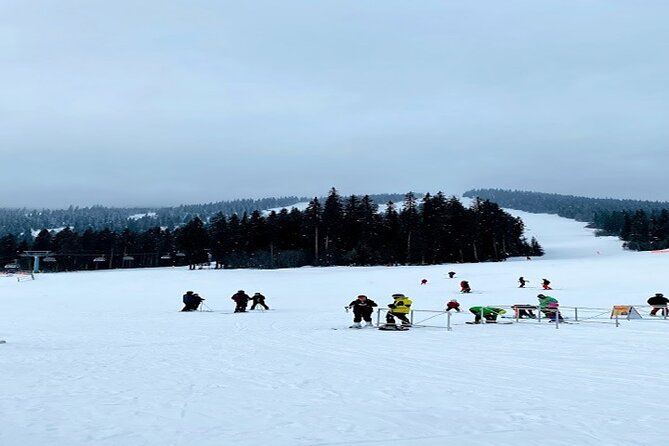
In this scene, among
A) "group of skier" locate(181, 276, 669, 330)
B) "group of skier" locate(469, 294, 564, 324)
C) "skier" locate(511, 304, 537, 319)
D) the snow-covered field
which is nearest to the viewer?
the snow-covered field

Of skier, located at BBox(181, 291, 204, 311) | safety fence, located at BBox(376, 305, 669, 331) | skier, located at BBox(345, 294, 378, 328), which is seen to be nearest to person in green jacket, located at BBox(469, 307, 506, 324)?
safety fence, located at BBox(376, 305, 669, 331)

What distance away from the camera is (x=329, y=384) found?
9.40 m

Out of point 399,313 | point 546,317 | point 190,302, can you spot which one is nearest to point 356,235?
point 190,302

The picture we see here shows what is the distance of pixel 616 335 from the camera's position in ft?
55.0

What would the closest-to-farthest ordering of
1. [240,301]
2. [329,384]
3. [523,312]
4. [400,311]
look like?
[329,384] < [400,311] < [523,312] < [240,301]

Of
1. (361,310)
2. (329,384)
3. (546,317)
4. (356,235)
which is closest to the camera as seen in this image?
(329,384)

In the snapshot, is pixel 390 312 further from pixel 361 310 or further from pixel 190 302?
pixel 190 302

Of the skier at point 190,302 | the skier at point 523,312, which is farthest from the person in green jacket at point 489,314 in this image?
the skier at point 190,302

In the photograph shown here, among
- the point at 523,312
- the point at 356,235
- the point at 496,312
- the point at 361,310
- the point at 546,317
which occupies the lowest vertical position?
the point at 546,317

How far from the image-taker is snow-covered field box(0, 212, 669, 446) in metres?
6.40

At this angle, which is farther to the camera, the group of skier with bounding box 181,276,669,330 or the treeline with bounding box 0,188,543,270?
the treeline with bounding box 0,188,543,270

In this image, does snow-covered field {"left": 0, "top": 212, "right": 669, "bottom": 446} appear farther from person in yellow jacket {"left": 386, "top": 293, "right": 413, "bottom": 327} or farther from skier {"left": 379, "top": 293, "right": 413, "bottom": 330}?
person in yellow jacket {"left": 386, "top": 293, "right": 413, "bottom": 327}

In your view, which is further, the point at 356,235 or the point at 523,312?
the point at 356,235

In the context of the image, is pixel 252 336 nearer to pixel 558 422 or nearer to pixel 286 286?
pixel 558 422
